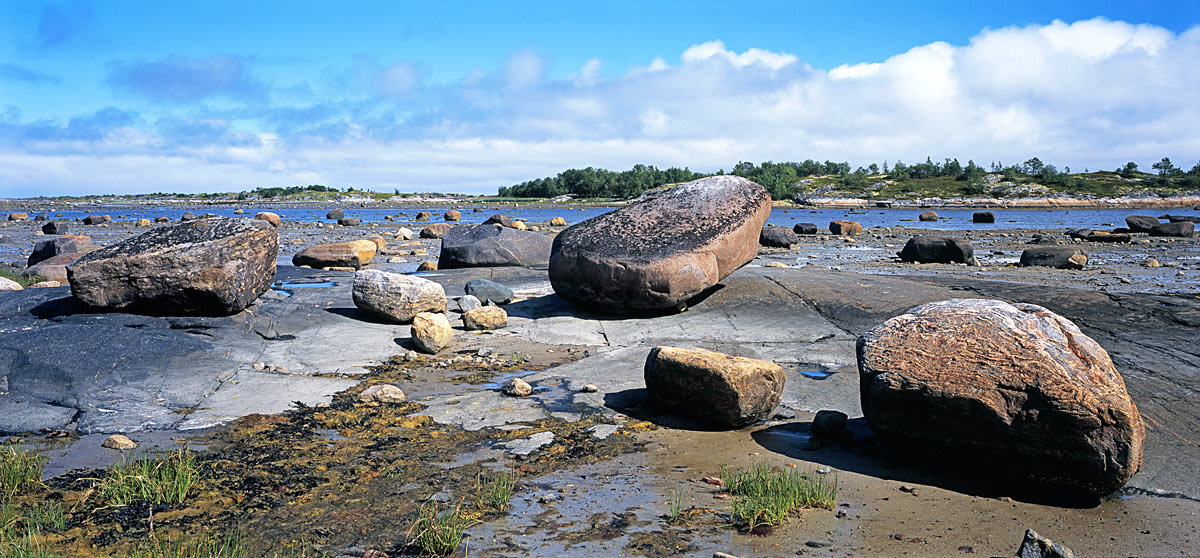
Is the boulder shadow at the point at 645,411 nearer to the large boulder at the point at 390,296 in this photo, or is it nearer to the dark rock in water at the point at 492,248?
the large boulder at the point at 390,296

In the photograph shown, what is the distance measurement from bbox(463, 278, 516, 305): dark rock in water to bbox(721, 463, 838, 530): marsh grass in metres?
7.61

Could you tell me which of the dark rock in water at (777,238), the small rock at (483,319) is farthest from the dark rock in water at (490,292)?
the dark rock in water at (777,238)

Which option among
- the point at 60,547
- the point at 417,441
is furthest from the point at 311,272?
the point at 60,547

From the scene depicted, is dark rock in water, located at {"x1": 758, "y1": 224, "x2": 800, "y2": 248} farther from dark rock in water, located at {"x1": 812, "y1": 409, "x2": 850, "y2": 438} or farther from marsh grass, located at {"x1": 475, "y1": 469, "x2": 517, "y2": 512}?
marsh grass, located at {"x1": 475, "y1": 469, "x2": 517, "y2": 512}

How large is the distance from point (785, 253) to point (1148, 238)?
15.8 metres

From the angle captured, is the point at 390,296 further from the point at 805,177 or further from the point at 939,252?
the point at 805,177

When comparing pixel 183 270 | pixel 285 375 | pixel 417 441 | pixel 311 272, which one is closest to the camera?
pixel 417 441

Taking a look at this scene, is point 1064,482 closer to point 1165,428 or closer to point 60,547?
point 1165,428

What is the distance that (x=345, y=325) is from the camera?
34.8ft

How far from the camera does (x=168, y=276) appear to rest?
976 cm

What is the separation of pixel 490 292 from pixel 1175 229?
102 feet

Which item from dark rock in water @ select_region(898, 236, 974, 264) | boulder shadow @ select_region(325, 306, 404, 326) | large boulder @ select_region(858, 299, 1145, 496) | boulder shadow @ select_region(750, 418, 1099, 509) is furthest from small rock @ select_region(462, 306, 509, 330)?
dark rock in water @ select_region(898, 236, 974, 264)

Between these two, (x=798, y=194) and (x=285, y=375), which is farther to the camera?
(x=798, y=194)

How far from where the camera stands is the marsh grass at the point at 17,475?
17.8ft
